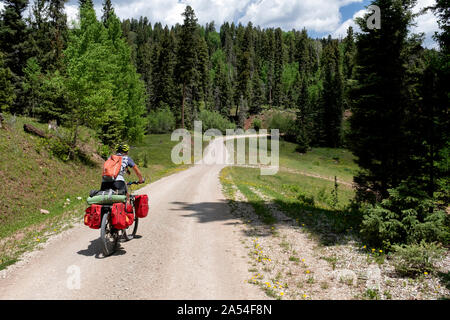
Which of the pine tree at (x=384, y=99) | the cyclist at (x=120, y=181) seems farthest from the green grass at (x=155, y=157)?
the pine tree at (x=384, y=99)

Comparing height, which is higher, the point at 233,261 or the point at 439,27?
the point at 439,27

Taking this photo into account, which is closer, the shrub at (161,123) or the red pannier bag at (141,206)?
the red pannier bag at (141,206)

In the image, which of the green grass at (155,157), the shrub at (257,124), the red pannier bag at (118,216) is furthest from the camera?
the shrub at (257,124)

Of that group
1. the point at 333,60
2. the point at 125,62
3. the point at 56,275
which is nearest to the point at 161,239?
the point at 56,275

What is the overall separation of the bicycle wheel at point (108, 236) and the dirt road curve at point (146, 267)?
20 centimetres

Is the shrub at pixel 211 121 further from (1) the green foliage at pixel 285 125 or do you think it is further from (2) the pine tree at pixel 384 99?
(2) the pine tree at pixel 384 99

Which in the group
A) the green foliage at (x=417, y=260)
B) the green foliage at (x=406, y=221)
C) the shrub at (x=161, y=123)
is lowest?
the green foliage at (x=417, y=260)

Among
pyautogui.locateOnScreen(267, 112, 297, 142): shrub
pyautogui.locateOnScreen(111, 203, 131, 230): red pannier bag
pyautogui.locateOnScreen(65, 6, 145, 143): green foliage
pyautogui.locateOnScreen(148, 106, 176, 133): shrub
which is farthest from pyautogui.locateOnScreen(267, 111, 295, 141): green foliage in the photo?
pyautogui.locateOnScreen(111, 203, 131, 230): red pannier bag

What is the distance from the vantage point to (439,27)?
33.2 ft

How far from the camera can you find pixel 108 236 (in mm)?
7512

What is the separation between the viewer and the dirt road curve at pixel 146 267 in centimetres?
539

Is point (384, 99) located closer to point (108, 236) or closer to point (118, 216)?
point (118, 216)
